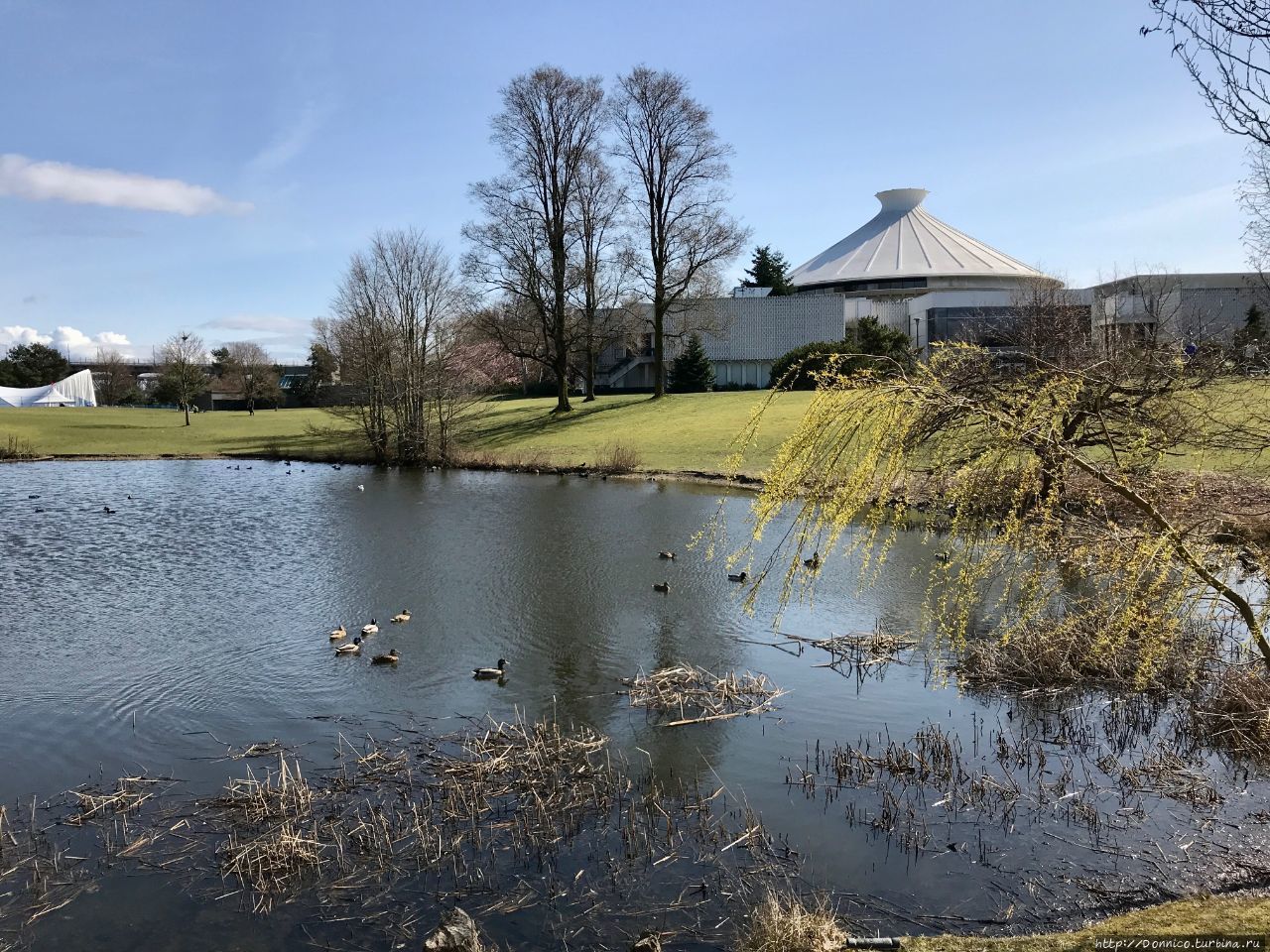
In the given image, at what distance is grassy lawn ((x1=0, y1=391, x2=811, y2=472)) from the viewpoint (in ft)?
104

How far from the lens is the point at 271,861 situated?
6270mm

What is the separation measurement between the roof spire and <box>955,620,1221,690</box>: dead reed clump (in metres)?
71.6

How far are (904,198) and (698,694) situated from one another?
7443 cm

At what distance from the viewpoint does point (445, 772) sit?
7.63m

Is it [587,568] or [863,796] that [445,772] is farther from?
[587,568]

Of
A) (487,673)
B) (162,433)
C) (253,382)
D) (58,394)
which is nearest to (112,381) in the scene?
(58,394)

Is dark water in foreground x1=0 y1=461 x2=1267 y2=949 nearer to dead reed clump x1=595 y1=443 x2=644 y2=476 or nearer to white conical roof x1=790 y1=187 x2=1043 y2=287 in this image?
dead reed clump x1=595 y1=443 x2=644 y2=476

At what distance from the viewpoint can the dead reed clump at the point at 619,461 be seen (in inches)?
1136

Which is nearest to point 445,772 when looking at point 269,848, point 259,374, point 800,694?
point 269,848

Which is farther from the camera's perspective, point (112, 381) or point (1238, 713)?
point (112, 381)

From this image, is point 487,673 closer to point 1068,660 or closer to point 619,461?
point 1068,660

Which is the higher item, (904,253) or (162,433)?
(904,253)

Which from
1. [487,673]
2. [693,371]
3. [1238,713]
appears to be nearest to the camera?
[1238,713]

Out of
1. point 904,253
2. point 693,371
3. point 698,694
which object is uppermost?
point 904,253
